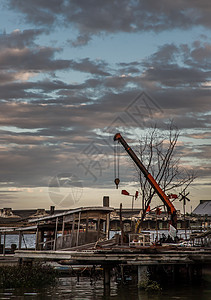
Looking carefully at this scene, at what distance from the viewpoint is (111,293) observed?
26.4 metres

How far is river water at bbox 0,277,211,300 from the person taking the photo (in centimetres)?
2477

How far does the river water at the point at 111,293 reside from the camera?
2477 cm

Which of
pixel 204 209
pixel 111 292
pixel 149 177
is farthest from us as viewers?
pixel 149 177

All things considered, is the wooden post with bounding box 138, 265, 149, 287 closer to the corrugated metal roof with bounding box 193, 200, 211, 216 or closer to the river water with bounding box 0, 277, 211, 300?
the river water with bounding box 0, 277, 211, 300

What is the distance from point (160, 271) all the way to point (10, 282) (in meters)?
10.5

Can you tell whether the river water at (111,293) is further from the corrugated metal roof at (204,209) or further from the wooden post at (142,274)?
the corrugated metal roof at (204,209)

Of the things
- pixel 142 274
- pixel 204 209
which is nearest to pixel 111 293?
pixel 142 274

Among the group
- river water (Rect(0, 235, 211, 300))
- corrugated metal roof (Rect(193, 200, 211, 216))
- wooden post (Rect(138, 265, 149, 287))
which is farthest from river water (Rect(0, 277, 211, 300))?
corrugated metal roof (Rect(193, 200, 211, 216))

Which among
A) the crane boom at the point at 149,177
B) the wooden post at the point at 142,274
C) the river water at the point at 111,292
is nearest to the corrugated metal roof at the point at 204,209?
the crane boom at the point at 149,177

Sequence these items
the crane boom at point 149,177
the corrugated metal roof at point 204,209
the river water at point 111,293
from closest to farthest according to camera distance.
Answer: the river water at point 111,293
the corrugated metal roof at point 204,209
the crane boom at point 149,177

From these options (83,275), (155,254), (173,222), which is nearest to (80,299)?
(155,254)

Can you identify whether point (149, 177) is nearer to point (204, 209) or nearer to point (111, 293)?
point (204, 209)

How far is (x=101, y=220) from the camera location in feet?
104

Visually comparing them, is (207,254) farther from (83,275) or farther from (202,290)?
(83,275)
